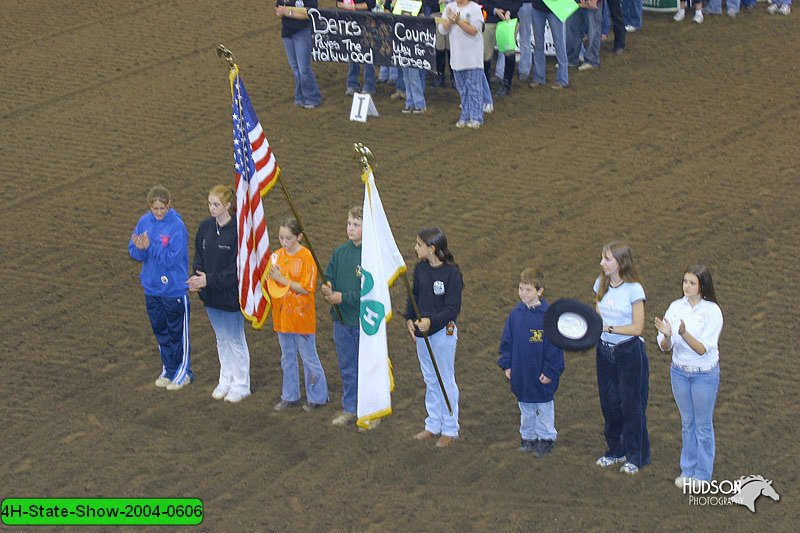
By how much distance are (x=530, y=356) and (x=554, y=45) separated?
31.0ft

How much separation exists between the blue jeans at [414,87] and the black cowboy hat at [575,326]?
831 centimetres

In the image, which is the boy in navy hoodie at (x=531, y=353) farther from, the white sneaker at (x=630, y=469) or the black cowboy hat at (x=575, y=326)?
the white sneaker at (x=630, y=469)

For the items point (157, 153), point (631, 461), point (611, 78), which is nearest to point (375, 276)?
point (631, 461)

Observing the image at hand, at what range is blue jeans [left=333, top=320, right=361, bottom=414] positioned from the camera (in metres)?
10.8

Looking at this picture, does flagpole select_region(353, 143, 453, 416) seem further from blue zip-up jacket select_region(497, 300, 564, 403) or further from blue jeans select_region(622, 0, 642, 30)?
blue jeans select_region(622, 0, 642, 30)

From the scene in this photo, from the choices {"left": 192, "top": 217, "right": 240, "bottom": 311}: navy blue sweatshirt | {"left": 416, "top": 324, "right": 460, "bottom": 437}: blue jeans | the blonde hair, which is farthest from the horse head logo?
the blonde hair

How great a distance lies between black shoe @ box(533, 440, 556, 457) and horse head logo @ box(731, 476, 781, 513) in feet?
4.95

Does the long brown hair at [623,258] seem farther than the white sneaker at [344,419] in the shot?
No

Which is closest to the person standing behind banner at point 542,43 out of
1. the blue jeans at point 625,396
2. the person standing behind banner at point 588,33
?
the person standing behind banner at point 588,33

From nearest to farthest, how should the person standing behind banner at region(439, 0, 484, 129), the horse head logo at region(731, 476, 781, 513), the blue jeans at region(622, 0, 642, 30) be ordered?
the horse head logo at region(731, 476, 781, 513), the person standing behind banner at region(439, 0, 484, 129), the blue jeans at region(622, 0, 642, 30)

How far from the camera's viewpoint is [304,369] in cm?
1105

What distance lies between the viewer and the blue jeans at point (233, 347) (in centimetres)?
1123

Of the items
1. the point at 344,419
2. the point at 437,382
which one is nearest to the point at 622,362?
the point at 437,382

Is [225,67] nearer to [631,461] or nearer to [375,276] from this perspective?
[375,276]
